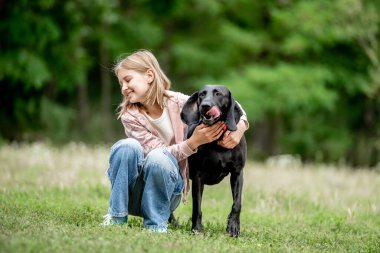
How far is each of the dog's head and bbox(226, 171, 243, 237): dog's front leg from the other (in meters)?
0.55

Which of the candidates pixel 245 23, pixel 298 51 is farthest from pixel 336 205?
pixel 245 23

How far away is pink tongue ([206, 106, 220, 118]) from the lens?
5.33 m

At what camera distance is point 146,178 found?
564cm

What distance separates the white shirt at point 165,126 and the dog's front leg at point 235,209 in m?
0.69

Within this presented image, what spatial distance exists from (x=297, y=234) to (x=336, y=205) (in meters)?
2.48

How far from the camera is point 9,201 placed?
684 centimetres

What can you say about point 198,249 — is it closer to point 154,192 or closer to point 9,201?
point 154,192

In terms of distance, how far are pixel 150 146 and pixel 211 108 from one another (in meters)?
0.82

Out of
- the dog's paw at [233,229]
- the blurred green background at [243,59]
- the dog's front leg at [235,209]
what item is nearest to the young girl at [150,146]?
the dog's front leg at [235,209]

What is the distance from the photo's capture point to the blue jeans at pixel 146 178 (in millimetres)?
5555

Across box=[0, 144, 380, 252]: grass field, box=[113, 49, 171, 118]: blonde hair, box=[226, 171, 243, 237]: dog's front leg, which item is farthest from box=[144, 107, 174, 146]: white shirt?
box=[0, 144, 380, 252]: grass field

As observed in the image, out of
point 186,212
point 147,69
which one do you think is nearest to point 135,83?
point 147,69

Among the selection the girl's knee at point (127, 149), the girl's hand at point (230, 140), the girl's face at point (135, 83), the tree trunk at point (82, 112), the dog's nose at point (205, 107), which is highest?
the girl's face at point (135, 83)

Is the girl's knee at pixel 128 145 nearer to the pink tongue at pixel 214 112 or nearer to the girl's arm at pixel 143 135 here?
the girl's arm at pixel 143 135
